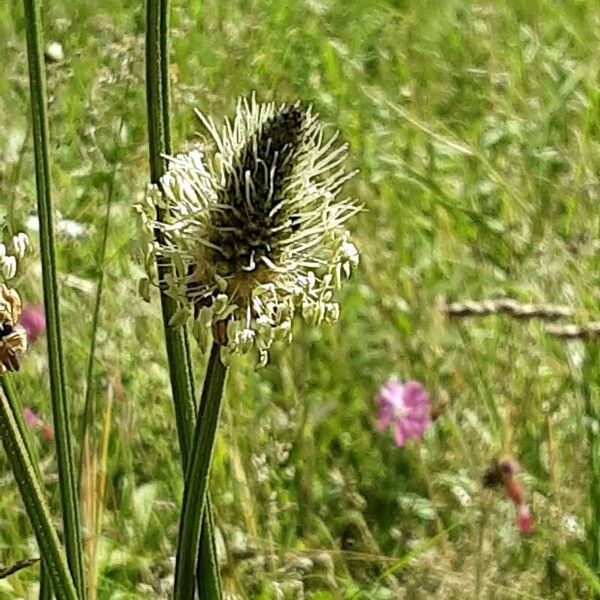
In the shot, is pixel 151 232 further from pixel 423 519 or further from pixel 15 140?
pixel 15 140

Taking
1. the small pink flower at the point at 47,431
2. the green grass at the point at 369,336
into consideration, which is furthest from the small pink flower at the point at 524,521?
the small pink flower at the point at 47,431

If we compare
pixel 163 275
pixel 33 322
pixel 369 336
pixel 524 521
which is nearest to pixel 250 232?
pixel 163 275

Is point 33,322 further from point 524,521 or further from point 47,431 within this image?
point 524,521

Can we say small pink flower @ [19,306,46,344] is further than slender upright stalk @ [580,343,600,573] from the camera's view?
Yes

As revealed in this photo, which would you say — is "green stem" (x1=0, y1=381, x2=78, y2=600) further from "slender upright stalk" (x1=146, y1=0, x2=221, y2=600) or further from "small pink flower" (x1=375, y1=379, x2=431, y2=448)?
"small pink flower" (x1=375, y1=379, x2=431, y2=448)

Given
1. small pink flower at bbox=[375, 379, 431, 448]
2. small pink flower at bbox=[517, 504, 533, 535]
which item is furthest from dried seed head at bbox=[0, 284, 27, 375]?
small pink flower at bbox=[375, 379, 431, 448]
